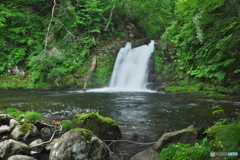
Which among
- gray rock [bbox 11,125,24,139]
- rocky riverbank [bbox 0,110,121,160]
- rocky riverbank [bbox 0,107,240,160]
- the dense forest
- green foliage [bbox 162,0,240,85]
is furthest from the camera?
the dense forest

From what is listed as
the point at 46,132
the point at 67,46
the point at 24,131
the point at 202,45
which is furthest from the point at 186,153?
the point at 67,46

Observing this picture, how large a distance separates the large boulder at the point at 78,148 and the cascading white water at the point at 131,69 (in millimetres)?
12031

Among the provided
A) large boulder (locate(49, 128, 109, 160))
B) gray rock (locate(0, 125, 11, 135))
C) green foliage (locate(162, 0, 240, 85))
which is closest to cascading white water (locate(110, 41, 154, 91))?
green foliage (locate(162, 0, 240, 85))

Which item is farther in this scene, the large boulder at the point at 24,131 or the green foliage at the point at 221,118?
the large boulder at the point at 24,131

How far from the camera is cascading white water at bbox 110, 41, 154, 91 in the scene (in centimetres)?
1627

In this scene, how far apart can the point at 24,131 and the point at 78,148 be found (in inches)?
86.8

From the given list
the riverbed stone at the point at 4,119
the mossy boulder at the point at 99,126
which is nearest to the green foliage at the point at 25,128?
the riverbed stone at the point at 4,119

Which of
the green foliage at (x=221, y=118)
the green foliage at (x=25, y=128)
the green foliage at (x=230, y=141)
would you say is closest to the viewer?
the green foliage at (x=230, y=141)

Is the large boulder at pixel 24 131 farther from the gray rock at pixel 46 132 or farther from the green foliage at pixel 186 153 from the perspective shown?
the green foliage at pixel 186 153

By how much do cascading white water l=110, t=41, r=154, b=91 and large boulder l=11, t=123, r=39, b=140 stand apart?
11.3m

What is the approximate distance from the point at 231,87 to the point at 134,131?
8.48 metres

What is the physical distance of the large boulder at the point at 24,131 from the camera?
473 cm

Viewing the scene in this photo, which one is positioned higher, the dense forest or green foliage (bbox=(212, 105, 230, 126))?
the dense forest

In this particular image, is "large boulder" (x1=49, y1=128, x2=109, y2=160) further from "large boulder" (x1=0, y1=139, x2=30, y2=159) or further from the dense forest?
the dense forest
